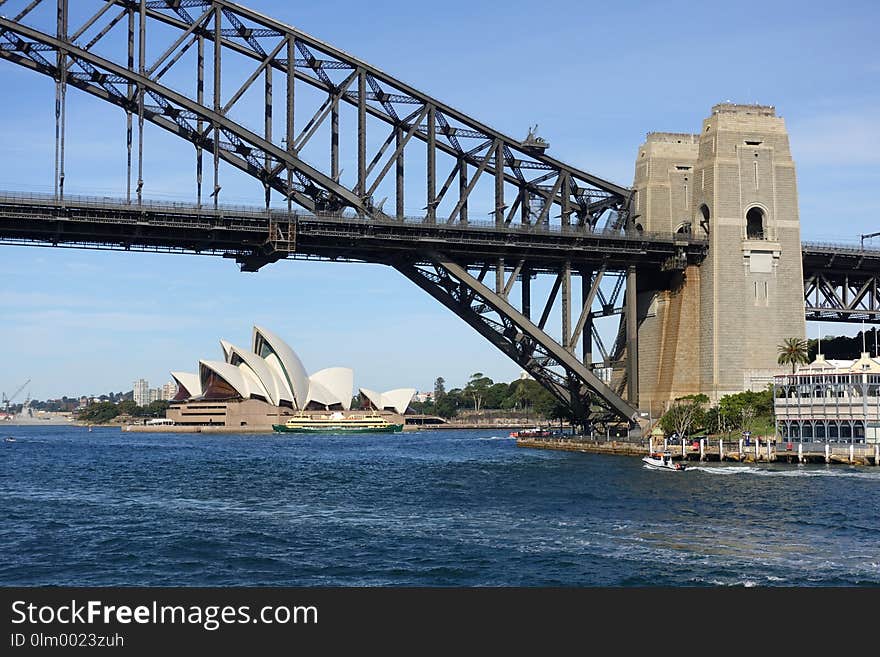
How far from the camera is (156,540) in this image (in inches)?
1801

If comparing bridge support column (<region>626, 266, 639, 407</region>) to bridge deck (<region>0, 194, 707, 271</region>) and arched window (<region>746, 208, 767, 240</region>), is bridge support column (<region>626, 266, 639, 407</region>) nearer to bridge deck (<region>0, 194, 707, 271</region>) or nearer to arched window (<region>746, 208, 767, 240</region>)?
bridge deck (<region>0, 194, 707, 271</region>)

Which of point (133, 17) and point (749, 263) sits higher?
point (133, 17)

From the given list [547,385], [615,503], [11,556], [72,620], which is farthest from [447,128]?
[72,620]

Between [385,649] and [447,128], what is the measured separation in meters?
84.9

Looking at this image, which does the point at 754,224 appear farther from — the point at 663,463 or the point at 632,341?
the point at 663,463

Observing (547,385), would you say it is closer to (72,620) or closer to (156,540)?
(156,540)

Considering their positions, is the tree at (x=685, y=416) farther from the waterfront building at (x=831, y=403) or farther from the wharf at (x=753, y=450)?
the waterfront building at (x=831, y=403)

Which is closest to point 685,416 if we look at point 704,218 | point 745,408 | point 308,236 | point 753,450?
point 745,408

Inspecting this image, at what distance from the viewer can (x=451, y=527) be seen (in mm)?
49719

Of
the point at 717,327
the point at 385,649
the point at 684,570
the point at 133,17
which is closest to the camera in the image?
the point at 385,649

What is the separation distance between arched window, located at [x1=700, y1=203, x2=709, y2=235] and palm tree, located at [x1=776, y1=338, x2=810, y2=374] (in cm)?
1249

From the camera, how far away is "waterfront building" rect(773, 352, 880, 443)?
3349 inches

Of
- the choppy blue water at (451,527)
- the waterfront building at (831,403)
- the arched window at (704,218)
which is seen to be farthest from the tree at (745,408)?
the arched window at (704,218)

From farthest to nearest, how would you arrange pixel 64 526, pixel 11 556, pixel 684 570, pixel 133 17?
pixel 133 17, pixel 64 526, pixel 11 556, pixel 684 570
